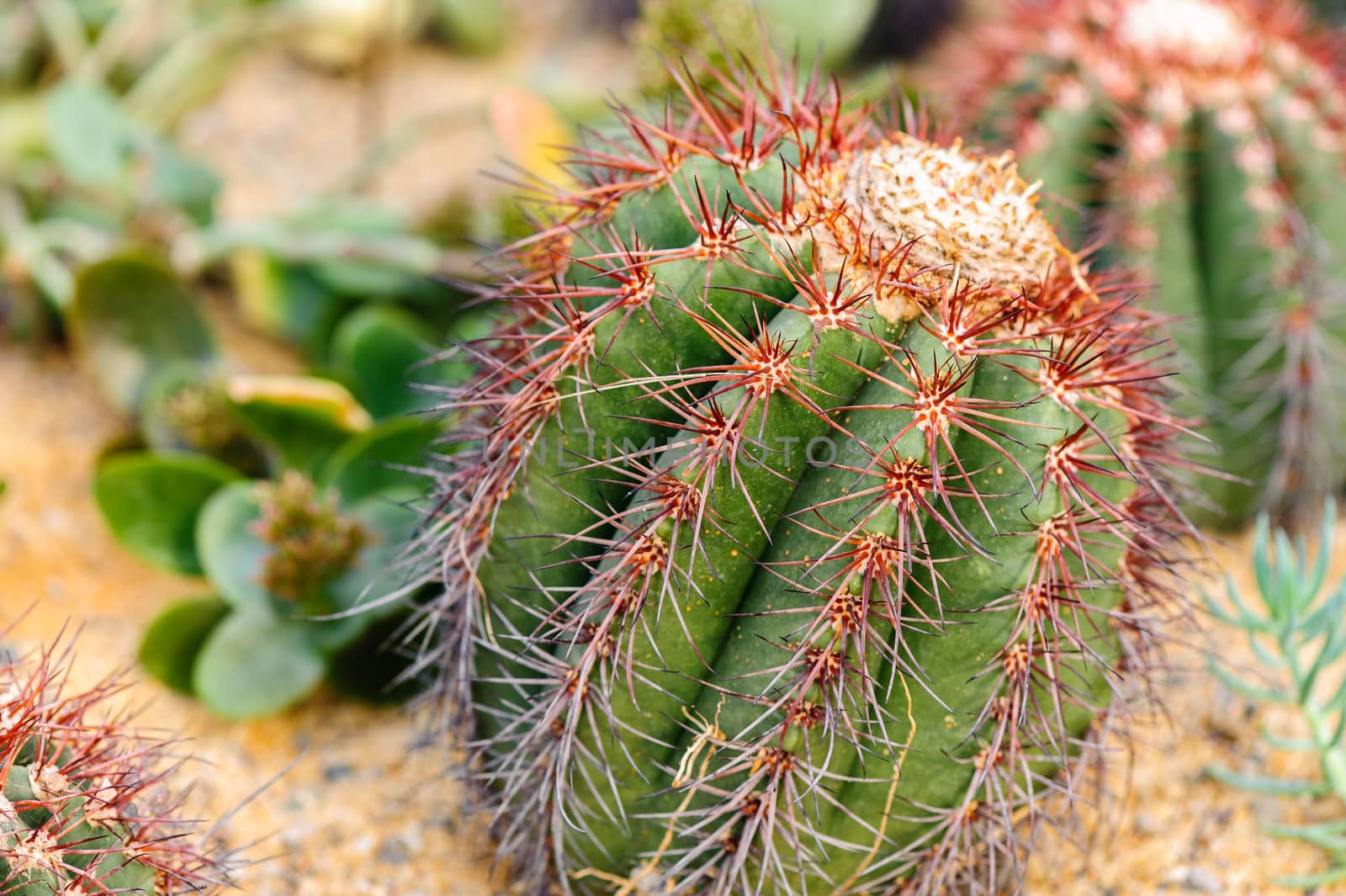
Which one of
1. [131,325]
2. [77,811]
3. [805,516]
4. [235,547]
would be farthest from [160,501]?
[805,516]

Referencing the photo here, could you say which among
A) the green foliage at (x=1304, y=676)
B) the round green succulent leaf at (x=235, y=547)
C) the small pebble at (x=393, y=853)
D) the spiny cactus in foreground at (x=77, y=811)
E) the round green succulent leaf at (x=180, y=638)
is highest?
the green foliage at (x=1304, y=676)

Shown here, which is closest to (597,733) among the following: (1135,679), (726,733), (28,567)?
(726,733)

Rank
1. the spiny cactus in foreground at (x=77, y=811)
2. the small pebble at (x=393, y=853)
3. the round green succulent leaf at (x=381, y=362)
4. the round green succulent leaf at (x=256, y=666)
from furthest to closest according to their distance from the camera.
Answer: the round green succulent leaf at (x=381, y=362) → the round green succulent leaf at (x=256, y=666) → the small pebble at (x=393, y=853) → the spiny cactus in foreground at (x=77, y=811)

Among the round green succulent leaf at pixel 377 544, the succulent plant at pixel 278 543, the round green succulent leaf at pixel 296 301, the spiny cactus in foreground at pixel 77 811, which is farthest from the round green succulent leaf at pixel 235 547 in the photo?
the round green succulent leaf at pixel 296 301

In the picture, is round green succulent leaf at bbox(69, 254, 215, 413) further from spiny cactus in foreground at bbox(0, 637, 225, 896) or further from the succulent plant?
spiny cactus in foreground at bbox(0, 637, 225, 896)

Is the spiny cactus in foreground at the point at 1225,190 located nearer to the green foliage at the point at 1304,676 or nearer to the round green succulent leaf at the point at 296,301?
the green foliage at the point at 1304,676

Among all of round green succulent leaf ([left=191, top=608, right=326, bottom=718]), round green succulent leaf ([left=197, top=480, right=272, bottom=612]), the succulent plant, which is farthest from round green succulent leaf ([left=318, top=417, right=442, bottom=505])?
round green succulent leaf ([left=191, top=608, right=326, bottom=718])

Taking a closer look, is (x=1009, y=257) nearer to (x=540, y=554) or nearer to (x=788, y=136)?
(x=788, y=136)
